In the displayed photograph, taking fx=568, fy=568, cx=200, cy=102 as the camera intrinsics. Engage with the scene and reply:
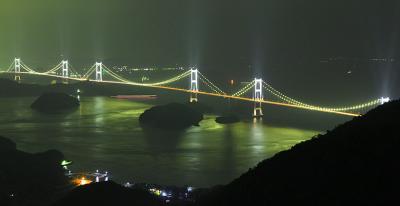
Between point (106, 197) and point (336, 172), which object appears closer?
point (336, 172)

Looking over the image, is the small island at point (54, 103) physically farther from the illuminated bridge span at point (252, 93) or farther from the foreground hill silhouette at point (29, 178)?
the foreground hill silhouette at point (29, 178)

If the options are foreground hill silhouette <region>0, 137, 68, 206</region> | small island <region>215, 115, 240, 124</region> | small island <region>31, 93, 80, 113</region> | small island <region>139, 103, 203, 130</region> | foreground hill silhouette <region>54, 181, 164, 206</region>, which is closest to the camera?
foreground hill silhouette <region>54, 181, 164, 206</region>

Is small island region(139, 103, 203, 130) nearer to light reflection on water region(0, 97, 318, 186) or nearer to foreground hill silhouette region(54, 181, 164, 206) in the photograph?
light reflection on water region(0, 97, 318, 186)

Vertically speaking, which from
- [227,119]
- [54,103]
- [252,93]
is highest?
[252,93]

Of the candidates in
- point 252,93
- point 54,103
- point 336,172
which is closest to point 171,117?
point 54,103

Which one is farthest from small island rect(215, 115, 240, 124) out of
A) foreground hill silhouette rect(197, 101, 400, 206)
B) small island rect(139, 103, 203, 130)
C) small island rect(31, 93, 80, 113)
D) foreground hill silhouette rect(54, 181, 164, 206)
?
foreground hill silhouette rect(197, 101, 400, 206)

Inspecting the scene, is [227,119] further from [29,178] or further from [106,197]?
[106,197]

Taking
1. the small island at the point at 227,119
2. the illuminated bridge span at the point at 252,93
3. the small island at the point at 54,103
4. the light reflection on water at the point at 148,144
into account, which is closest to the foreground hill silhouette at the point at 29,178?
the light reflection on water at the point at 148,144
